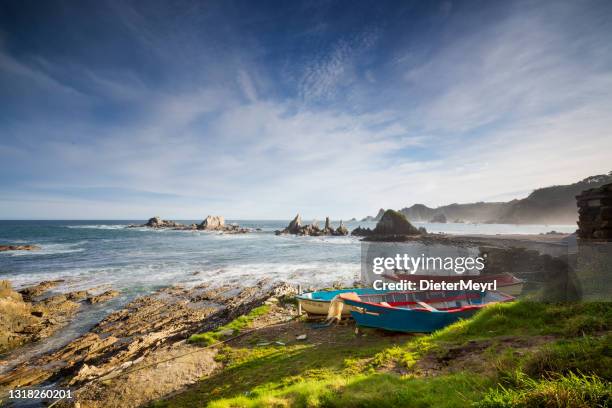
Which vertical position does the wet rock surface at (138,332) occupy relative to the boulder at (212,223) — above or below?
below

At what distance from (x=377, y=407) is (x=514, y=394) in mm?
2453

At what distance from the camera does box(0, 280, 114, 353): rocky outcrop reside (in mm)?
14109

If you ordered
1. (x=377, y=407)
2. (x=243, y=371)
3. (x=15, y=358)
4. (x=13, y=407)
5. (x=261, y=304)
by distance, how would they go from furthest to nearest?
(x=261, y=304) → (x=15, y=358) → (x=243, y=371) → (x=13, y=407) → (x=377, y=407)

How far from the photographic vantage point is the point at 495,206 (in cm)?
19625

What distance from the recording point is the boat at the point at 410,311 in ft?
38.4

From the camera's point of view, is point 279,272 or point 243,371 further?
point 279,272

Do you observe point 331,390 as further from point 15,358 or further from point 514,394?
point 15,358

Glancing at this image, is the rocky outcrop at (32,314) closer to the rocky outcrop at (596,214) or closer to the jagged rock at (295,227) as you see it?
the rocky outcrop at (596,214)

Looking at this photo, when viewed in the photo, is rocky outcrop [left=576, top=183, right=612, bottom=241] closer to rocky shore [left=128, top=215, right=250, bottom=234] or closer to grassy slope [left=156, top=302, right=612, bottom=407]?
grassy slope [left=156, top=302, right=612, bottom=407]

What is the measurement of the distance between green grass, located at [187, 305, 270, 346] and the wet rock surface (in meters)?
0.90

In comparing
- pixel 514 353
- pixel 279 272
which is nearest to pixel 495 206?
pixel 279 272

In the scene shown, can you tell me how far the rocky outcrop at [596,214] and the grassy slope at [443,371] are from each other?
630 centimetres

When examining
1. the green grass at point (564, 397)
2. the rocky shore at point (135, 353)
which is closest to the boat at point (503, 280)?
the rocky shore at point (135, 353)

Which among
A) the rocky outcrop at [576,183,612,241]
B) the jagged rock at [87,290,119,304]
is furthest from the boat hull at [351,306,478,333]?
the jagged rock at [87,290,119,304]
